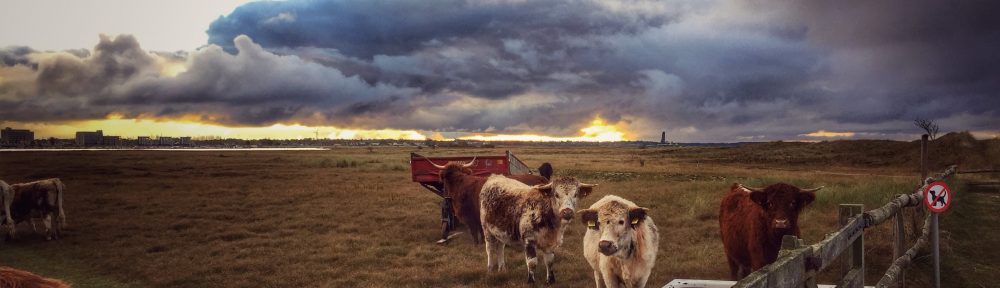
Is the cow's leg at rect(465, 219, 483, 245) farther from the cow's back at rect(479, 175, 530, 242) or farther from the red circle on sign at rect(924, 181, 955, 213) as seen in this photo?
the red circle on sign at rect(924, 181, 955, 213)

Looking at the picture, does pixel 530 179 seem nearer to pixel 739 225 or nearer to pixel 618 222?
pixel 739 225

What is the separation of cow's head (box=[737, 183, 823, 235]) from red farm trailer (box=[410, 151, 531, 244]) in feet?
24.7

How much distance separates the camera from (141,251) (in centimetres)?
1265

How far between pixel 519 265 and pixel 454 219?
14.7 ft

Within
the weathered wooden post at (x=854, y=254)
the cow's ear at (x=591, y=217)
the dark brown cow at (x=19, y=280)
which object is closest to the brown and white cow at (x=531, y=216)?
the cow's ear at (x=591, y=217)

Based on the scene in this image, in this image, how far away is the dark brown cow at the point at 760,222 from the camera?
600 cm

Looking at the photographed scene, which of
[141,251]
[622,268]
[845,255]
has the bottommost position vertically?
[141,251]

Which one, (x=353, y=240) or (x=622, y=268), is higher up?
(x=622, y=268)

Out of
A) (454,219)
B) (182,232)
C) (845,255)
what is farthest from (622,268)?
(182,232)

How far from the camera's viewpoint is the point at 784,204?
6.02m

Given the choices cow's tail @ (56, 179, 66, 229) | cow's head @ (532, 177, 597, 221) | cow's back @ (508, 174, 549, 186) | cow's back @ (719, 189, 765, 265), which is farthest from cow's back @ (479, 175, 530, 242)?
cow's tail @ (56, 179, 66, 229)

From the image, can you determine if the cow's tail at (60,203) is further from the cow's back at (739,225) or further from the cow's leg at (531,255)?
the cow's back at (739,225)

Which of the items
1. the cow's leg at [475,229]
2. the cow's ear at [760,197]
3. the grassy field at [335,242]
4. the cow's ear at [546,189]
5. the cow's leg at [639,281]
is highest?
the cow's ear at [760,197]

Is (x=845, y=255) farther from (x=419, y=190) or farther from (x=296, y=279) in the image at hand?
(x=419, y=190)
